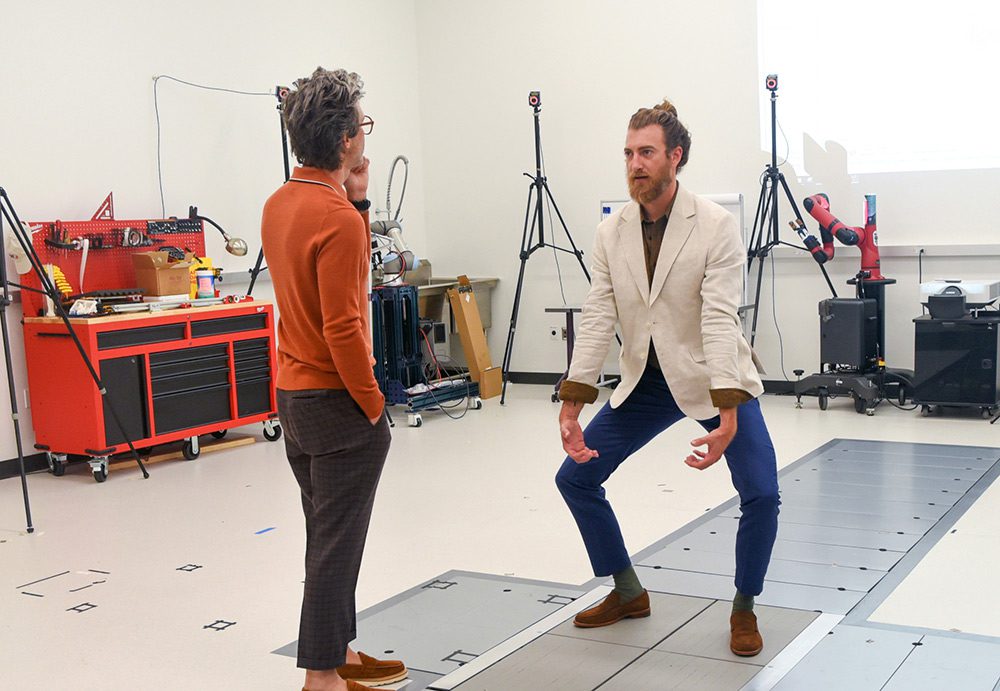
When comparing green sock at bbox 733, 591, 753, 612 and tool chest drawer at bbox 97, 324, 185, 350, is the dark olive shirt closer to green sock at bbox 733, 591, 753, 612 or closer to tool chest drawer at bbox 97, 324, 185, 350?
green sock at bbox 733, 591, 753, 612

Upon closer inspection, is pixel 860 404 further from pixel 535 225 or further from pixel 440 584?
pixel 440 584

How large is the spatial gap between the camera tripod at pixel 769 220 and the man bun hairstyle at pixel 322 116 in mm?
4641

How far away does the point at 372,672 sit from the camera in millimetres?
2729

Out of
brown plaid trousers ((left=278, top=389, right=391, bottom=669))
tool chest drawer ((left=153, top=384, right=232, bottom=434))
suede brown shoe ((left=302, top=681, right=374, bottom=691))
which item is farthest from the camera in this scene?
tool chest drawer ((left=153, top=384, right=232, bottom=434))

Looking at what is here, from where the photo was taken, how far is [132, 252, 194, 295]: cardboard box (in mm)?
5609

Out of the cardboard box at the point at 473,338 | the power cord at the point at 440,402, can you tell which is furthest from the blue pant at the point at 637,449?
the cardboard box at the point at 473,338

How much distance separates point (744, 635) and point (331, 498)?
1.15 metres

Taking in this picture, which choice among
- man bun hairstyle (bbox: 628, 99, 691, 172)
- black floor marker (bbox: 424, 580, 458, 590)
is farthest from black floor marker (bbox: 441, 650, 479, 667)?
man bun hairstyle (bbox: 628, 99, 691, 172)

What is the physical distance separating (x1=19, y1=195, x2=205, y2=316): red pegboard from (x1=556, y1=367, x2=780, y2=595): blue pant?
11.3 feet

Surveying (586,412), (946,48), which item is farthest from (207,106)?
(946,48)

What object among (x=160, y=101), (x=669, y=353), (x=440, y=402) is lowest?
(x=440, y=402)

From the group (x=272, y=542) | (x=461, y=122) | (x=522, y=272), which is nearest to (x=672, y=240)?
(x=272, y=542)

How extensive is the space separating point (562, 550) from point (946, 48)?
4.24 m

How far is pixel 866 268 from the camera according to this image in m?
6.41
